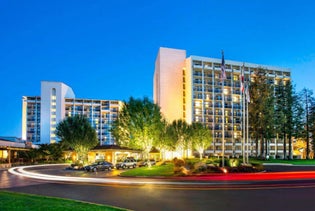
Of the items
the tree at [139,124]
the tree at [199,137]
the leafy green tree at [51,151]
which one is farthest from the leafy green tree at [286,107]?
the leafy green tree at [51,151]

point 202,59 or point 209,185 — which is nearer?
point 209,185

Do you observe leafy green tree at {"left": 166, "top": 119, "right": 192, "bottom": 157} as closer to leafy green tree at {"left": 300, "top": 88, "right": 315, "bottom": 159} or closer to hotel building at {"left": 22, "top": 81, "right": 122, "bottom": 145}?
leafy green tree at {"left": 300, "top": 88, "right": 315, "bottom": 159}

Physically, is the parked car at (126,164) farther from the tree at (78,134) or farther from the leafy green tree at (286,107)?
the leafy green tree at (286,107)

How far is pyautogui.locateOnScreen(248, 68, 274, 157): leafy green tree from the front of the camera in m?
72.6

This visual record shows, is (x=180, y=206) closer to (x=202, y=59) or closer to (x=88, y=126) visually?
(x=88, y=126)

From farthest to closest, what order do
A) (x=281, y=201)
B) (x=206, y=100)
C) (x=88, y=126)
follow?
(x=206, y=100)
(x=88, y=126)
(x=281, y=201)

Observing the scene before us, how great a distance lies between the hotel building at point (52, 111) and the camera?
513ft

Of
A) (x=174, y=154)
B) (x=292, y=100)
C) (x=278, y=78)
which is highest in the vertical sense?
(x=278, y=78)

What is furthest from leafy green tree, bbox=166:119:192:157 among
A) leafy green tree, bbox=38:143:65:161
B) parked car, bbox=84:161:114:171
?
leafy green tree, bbox=38:143:65:161

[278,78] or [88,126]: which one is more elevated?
[278,78]

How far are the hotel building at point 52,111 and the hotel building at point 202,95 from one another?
48.8 m

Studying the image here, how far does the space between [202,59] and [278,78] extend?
36.6 m

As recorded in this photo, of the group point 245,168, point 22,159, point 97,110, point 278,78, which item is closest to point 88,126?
point 22,159

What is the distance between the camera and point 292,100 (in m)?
81.4
